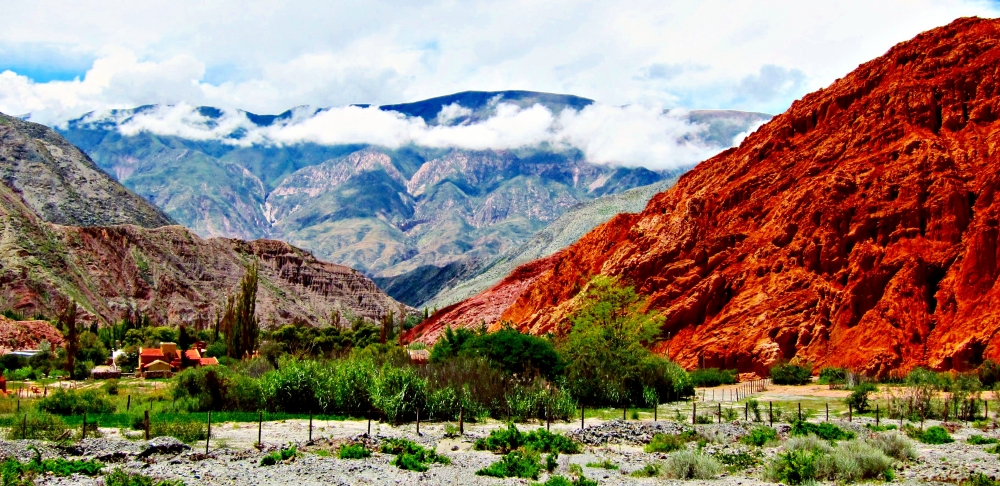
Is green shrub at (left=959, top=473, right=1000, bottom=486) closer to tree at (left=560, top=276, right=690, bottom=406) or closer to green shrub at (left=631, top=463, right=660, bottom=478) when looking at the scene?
green shrub at (left=631, top=463, right=660, bottom=478)

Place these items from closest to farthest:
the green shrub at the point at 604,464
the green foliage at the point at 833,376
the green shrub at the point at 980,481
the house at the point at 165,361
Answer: the green shrub at the point at 980,481 < the green shrub at the point at 604,464 < the green foliage at the point at 833,376 < the house at the point at 165,361

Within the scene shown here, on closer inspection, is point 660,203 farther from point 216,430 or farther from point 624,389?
point 216,430

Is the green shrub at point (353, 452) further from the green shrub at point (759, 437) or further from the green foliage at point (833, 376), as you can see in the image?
the green foliage at point (833, 376)

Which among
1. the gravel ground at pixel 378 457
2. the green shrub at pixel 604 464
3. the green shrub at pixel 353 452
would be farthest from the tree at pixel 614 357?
the green shrub at pixel 353 452

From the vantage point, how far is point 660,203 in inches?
2995

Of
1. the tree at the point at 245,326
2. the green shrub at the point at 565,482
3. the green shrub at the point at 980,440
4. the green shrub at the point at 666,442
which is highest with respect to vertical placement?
the tree at the point at 245,326

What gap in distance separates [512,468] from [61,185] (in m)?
165

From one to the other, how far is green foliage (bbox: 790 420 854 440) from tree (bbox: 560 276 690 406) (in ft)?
36.5

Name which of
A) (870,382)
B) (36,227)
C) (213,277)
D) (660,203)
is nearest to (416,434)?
(870,382)

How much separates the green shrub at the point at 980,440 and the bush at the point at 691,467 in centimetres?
949

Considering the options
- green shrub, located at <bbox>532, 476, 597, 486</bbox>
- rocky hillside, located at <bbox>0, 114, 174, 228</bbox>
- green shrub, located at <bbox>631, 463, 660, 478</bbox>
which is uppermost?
rocky hillside, located at <bbox>0, 114, 174, 228</bbox>

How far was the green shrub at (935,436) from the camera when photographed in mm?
28094

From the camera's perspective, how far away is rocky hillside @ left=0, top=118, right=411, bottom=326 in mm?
106875

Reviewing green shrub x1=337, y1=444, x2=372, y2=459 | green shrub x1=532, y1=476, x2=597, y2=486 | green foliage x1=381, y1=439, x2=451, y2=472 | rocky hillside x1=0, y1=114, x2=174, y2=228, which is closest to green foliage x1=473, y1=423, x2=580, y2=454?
green foliage x1=381, y1=439, x2=451, y2=472
